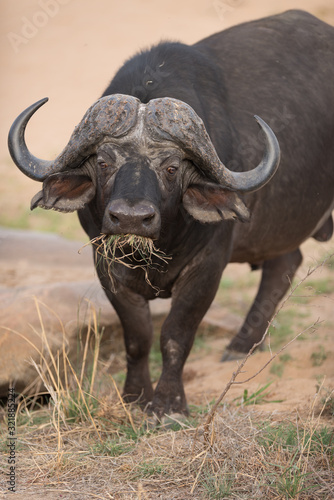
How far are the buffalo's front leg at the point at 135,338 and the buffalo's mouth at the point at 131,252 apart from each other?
0.24 m

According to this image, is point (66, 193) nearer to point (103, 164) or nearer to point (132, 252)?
→ point (103, 164)

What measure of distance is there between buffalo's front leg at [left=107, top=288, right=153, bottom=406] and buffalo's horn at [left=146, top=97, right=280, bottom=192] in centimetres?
109

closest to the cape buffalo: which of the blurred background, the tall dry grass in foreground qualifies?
the tall dry grass in foreground

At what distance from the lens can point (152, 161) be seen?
4.02m

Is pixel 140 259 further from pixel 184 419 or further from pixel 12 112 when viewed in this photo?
pixel 12 112

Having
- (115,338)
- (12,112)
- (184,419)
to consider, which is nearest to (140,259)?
(184,419)

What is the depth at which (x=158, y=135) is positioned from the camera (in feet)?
13.2

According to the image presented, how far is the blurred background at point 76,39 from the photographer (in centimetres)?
1638

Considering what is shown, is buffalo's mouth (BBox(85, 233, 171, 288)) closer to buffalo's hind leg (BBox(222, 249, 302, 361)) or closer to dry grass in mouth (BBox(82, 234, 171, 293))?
dry grass in mouth (BBox(82, 234, 171, 293))

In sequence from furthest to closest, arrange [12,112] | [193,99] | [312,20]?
1. [12,112]
2. [312,20]
3. [193,99]

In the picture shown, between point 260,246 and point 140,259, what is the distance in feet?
4.41

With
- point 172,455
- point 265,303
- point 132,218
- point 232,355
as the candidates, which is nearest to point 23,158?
point 132,218

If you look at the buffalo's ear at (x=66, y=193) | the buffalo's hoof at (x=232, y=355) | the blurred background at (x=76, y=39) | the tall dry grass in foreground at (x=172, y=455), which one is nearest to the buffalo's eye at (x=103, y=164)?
the buffalo's ear at (x=66, y=193)

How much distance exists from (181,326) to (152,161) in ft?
3.66
